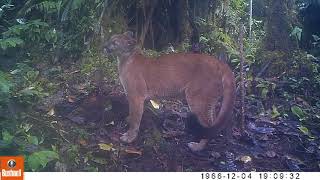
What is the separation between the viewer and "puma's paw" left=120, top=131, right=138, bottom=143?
319cm

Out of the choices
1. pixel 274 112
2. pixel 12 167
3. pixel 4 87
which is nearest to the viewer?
pixel 4 87

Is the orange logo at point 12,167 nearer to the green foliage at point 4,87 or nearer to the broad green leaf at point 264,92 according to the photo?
the green foliage at point 4,87

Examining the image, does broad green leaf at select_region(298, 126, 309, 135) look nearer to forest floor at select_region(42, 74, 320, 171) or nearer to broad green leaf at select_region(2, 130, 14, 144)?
forest floor at select_region(42, 74, 320, 171)

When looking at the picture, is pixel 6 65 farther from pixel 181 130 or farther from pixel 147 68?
pixel 181 130

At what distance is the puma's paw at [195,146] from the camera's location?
319cm

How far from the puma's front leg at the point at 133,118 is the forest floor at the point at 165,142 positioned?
0.03m

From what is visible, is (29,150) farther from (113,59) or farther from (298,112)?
(298,112)

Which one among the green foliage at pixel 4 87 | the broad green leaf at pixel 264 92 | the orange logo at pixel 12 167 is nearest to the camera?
the green foliage at pixel 4 87

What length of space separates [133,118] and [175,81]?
31 cm

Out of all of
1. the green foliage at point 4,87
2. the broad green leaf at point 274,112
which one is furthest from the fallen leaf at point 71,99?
the broad green leaf at point 274,112

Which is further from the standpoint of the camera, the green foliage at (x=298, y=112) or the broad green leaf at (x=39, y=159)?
the green foliage at (x=298, y=112)

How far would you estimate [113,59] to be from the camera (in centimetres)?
321

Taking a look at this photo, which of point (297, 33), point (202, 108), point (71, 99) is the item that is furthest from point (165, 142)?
point (297, 33)

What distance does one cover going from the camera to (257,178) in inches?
124
